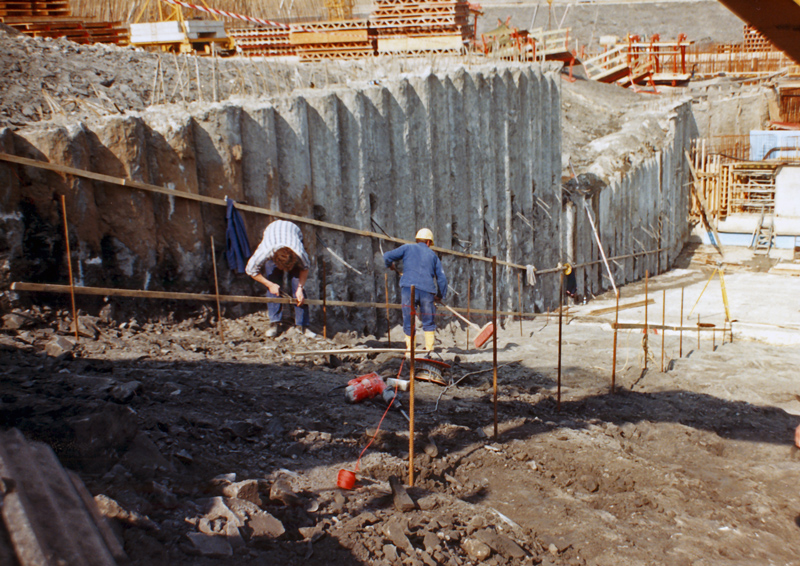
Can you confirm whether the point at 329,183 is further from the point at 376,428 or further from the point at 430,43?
the point at 430,43

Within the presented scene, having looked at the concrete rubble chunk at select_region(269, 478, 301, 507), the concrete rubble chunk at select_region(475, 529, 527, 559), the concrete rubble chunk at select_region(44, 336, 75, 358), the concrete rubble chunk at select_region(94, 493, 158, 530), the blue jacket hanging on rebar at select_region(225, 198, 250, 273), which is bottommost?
the concrete rubble chunk at select_region(475, 529, 527, 559)

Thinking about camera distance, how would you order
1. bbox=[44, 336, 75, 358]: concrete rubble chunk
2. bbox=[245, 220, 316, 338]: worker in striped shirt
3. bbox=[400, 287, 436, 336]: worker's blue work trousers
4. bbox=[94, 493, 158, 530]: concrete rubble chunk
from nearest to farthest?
1. bbox=[94, 493, 158, 530]: concrete rubble chunk
2. bbox=[44, 336, 75, 358]: concrete rubble chunk
3. bbox=[245, 220, 316, 338]: worker in striped shirt
4. bbox=[400, 287, 436, 336]: worker's blue work trousers

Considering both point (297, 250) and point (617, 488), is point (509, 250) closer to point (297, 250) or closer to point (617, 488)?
point (297, 250)

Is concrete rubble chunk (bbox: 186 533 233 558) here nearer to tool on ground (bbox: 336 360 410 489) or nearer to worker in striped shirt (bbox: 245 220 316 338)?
tool on ground (bbox: 336 360 410 489)

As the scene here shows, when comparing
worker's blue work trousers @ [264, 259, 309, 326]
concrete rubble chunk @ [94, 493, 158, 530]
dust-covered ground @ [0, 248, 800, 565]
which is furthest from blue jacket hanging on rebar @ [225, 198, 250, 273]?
concrete rubble chunk @ [94, 493, 158, 530]

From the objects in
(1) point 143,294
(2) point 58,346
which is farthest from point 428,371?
(2) point 58,346

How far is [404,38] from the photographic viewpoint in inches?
569

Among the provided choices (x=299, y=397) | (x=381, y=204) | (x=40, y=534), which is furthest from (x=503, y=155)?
(x=40, y=534)

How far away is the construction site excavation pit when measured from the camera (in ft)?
11.5

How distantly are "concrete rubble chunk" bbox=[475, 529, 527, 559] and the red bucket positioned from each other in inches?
31.9

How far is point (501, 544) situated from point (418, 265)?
15.2 feet

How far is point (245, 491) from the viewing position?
3484 mm

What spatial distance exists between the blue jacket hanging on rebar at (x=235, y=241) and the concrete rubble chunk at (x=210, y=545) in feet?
15.6

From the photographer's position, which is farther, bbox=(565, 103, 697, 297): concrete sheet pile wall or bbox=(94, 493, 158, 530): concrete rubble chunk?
bbox=(565, 103, 697, 297): concrete sheet pile wall
